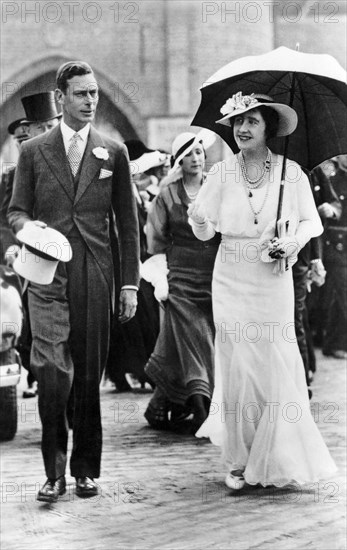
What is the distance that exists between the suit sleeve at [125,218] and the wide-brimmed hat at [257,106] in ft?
1.75

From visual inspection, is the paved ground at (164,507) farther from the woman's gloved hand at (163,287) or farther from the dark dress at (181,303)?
the woman's gloved hand at (163,287)

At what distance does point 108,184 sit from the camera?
531cm

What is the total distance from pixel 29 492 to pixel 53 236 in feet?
4.17

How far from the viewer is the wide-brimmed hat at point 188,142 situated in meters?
6.60

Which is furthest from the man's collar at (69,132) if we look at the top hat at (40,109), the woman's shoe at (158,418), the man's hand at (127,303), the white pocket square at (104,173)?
the woman's shoe at (158,418)

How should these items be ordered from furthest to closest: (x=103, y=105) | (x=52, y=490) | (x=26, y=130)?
(x=103, y=105) < (x=26, y=130) < (x=52, y=490)

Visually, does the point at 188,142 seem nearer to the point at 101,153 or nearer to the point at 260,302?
the point at 101,153

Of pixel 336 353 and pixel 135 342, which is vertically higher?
pixel 135 342

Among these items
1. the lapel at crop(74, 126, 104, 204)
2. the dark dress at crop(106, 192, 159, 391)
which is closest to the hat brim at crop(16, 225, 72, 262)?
the lapel at crop(74, 126, 104, 204)

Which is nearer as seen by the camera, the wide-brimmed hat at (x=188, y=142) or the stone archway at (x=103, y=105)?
the wide-brimmed hat at (x=188, y=142)

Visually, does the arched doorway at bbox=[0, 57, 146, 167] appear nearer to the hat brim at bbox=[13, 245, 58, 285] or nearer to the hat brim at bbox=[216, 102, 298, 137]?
the hat brim at bbox=[216, 102, 298, 137]

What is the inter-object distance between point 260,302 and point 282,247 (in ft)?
1.07

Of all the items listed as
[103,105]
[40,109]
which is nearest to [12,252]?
[40,109]

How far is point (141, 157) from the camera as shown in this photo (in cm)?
791
